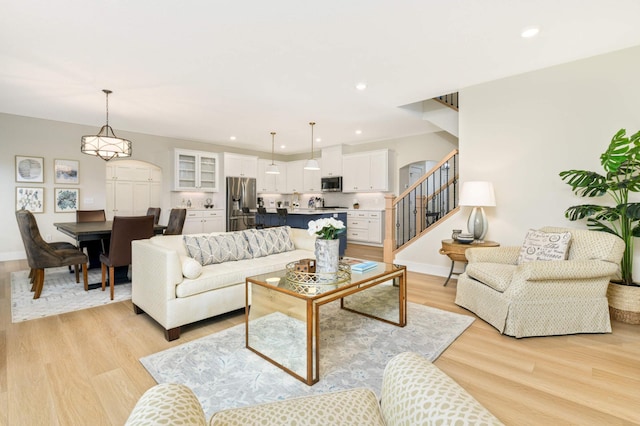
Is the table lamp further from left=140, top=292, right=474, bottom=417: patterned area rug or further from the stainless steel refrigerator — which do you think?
the stainless steel refrigerator

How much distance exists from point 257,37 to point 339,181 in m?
5.29

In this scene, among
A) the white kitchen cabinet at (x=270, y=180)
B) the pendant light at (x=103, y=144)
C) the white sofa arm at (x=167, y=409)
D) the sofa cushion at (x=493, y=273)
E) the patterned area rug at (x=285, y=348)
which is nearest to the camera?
the white sofa arm at (x=167, y=409)

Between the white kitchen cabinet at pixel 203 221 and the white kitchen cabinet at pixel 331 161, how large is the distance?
2.95m

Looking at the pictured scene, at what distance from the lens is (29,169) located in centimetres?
542

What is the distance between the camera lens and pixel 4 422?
4.98 feet

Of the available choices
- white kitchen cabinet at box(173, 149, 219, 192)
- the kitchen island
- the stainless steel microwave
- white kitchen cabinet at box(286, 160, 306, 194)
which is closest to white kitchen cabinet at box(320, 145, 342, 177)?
the stainless steel microwave

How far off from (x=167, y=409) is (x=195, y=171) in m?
7.38

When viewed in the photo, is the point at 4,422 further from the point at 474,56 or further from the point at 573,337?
the point at 474,56

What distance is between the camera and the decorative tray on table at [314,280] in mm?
2045

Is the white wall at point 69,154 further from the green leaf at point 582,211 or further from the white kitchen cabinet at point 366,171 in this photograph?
the green leaf at point 582,211

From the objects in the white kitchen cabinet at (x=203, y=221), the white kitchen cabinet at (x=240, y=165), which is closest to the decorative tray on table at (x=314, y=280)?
the white kitchen cabinet at (x=203, y=221)

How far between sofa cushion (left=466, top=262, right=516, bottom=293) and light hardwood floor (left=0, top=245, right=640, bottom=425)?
39cm

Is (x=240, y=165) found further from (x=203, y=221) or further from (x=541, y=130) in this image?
(x=541, y=130)

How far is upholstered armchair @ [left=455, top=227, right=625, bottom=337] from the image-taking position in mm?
2420
